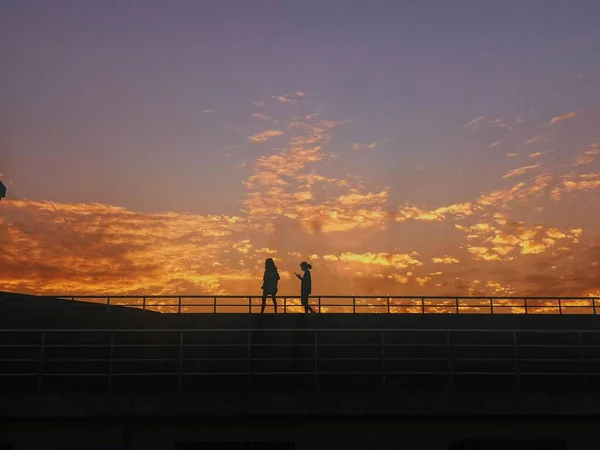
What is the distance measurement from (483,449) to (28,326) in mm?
14819

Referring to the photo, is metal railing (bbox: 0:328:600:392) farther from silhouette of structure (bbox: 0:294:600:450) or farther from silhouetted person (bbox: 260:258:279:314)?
silhouetted person (bbox: 260:258:279:314)

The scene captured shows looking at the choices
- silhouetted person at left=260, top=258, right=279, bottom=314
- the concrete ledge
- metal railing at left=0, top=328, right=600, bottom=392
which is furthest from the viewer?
silhouetted person at left=260, top=258, right=279, bottom=314

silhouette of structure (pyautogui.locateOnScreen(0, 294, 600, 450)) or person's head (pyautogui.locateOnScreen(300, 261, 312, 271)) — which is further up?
person's head (pyautogui.locateOnScreen(300, 261, 312, 271))

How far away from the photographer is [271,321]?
72.7 feet

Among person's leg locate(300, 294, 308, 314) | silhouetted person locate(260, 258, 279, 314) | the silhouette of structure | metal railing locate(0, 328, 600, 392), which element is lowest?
the silhouette of structure

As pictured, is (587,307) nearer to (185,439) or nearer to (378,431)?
(378,431)

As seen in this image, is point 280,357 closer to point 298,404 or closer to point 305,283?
point 298,404

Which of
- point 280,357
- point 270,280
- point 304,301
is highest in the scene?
point 270,280

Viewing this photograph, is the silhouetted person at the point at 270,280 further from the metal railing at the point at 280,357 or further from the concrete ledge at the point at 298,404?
the concrete ledge at the point at 298,404

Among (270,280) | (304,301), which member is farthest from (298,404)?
(304,301)

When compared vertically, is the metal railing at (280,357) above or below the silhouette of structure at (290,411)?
above

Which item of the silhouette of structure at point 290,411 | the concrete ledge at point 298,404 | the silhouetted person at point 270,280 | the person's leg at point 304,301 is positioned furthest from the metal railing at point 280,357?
the person's leg at point 304,301

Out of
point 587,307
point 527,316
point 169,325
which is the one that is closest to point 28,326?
point 169,325

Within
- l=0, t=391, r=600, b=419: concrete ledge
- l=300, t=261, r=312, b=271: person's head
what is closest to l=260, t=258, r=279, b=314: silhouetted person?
l=300, t=261, r=312, b=271: person's head
